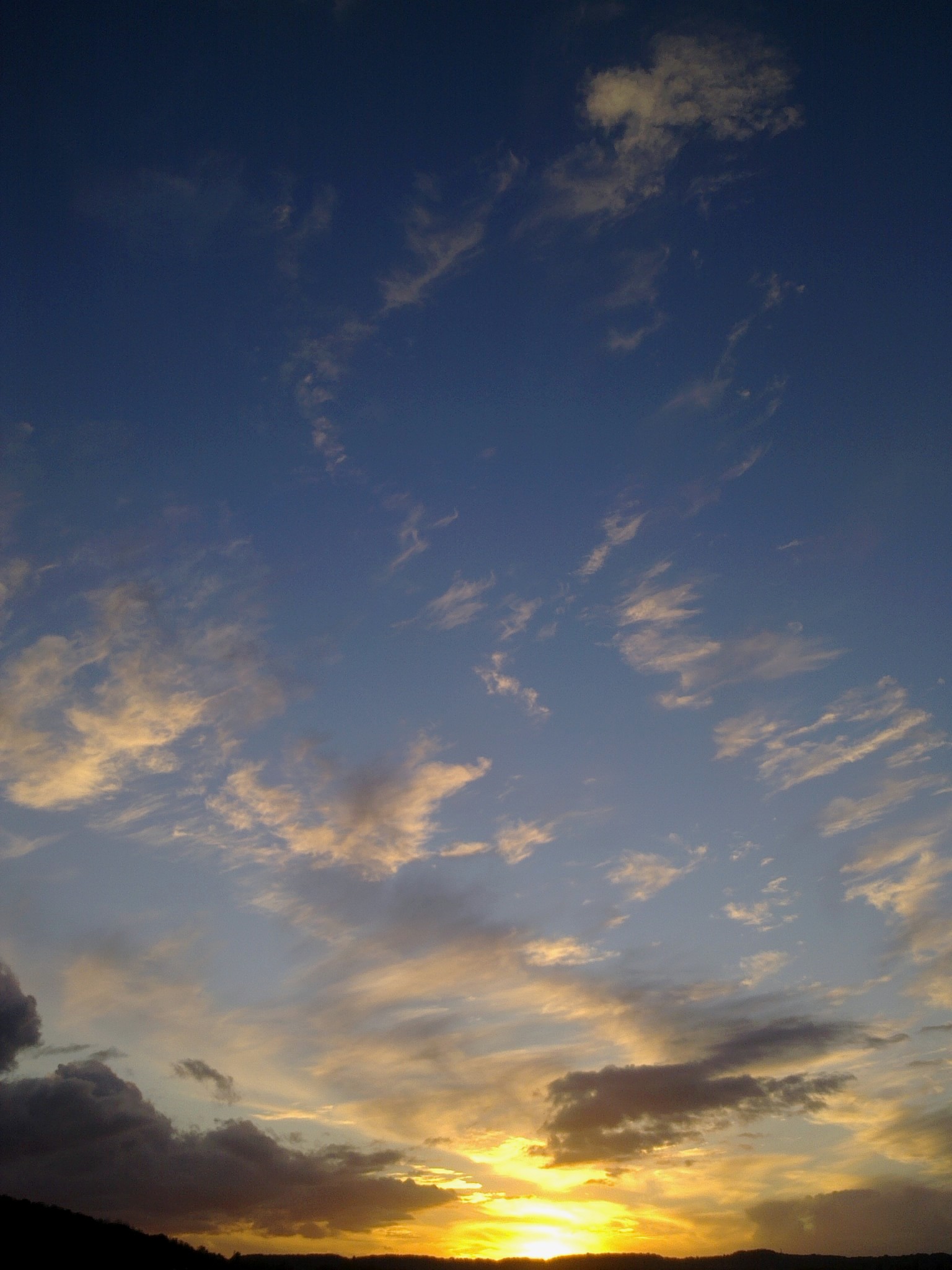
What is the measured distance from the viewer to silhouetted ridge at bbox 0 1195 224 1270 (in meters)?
76.9

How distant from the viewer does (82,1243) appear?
81625mm

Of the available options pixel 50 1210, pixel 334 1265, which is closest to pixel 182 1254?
pixel 50 1210

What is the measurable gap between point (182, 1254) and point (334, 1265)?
66.2 meters

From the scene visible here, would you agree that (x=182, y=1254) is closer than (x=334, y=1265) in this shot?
Yes

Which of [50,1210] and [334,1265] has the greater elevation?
[50,1210]

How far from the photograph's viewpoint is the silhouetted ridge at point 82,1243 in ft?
252

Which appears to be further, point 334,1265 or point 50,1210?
point 334,1265

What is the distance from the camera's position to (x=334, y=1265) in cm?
14062

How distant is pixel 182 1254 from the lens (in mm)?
88812

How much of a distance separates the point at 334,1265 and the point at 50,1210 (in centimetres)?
7414

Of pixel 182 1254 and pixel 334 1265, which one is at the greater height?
pixel 182 1254

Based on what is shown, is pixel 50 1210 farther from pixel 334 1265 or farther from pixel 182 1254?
pixel 334 1265
